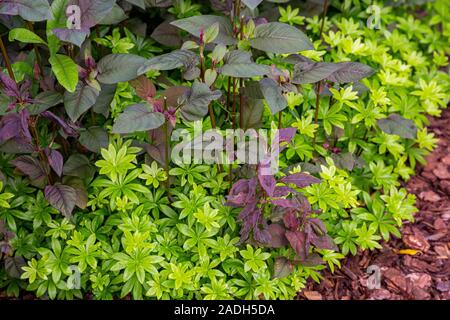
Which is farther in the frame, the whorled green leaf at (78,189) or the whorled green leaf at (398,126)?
the whorled green leaf at (398,126)

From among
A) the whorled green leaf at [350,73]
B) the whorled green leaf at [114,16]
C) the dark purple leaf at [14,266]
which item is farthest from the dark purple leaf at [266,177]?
the dark purple leaf at [14,266]

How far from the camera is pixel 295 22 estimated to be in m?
3.09

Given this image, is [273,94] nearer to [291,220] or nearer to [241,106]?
[241,106]

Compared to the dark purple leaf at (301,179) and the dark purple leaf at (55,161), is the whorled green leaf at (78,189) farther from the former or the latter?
the dark purple leaf at (301,179)

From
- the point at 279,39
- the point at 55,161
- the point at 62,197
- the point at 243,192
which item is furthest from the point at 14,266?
the point at 279,39

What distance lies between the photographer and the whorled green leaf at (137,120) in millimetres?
2141

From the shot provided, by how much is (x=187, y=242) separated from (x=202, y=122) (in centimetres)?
59

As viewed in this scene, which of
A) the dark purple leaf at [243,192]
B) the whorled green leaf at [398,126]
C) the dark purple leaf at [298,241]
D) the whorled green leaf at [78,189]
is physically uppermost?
the dark purple leaf at [243,192]

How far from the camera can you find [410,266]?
2801mm

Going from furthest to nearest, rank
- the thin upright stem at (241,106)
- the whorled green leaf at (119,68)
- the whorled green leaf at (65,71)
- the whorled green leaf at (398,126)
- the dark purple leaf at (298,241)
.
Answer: the whorled green leaf at (398,126), the thin upright stem at (241,106), the dark purple leaf at (298,241), the whorled green leaf at (119,68), the whorled green leaf at (65,71)

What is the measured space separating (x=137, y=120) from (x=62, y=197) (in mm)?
555
